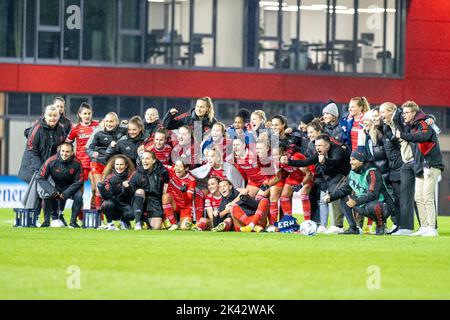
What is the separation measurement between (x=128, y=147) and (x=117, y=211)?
1.33m

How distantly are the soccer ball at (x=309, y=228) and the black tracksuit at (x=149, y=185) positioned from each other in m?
2.55

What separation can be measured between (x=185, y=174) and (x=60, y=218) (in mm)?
2343

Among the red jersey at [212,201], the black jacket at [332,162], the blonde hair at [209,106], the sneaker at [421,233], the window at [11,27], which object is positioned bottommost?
the sneaker at [421,233]

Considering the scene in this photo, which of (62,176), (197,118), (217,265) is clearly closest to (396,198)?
(197,118)

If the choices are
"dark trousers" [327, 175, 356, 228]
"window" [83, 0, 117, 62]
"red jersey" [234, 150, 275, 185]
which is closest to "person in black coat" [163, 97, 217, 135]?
"red jersey" [234, 150, 275, 185]

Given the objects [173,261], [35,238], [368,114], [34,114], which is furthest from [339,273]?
[34,114]

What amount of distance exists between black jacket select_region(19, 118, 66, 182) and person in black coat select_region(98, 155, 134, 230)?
118 centimetres

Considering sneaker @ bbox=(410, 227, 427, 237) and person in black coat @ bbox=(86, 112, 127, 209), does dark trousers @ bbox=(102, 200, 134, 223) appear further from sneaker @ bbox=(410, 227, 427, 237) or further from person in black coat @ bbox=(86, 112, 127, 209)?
sneaker @ bbox=(410, 227, 427, 237)

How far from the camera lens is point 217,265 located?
16.7 meters

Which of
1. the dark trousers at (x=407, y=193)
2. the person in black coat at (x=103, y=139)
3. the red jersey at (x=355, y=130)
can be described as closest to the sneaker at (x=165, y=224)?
the person in black coat at (x=103, y=139)

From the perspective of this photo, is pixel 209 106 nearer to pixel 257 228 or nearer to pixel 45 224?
pixel 257 228

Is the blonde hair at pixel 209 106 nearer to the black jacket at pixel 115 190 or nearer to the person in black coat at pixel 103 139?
the person in black coat at pixel 103 139

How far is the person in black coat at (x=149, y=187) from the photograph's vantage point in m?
24.2

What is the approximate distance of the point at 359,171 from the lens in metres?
23.7
